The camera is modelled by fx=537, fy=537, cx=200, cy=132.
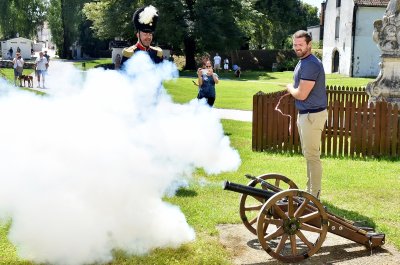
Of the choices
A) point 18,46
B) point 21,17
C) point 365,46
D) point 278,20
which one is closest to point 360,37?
Answer: point 365,46

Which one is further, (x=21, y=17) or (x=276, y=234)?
(x=21, y=17)

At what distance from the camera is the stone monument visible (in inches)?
579

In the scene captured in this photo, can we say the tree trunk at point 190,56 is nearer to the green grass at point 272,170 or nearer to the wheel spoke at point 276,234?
the green grass at point 272,170

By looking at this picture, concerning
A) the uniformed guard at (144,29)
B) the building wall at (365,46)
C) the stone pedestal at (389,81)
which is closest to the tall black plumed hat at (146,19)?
the uniformed guard at (144,29)

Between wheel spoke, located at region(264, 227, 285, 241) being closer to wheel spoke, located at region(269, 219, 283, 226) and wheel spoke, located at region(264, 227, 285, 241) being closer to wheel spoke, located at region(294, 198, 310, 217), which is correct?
wheel spoke, located at region(269, 219, 283, 226)

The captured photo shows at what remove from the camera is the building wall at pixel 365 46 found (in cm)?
4366

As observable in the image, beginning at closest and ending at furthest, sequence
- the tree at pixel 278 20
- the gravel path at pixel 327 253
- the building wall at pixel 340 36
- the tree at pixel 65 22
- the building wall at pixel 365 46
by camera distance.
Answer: the gravel path at pixel 327 253 → the building wall at pixel 365 46 → the building wall at pixel 340 36 → the tree at pixel 278 20 → the tree at pixel 65 22

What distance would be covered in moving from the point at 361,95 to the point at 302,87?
12915mm

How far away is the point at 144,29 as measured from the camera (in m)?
7.90

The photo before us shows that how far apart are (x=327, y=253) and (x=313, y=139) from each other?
1.64m

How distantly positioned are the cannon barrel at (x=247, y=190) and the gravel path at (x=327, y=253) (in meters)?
0.70

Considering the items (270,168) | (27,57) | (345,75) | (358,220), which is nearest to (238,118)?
(270,168)

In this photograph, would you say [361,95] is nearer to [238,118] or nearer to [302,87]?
[238,118]

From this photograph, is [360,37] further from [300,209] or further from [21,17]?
[21,17]
